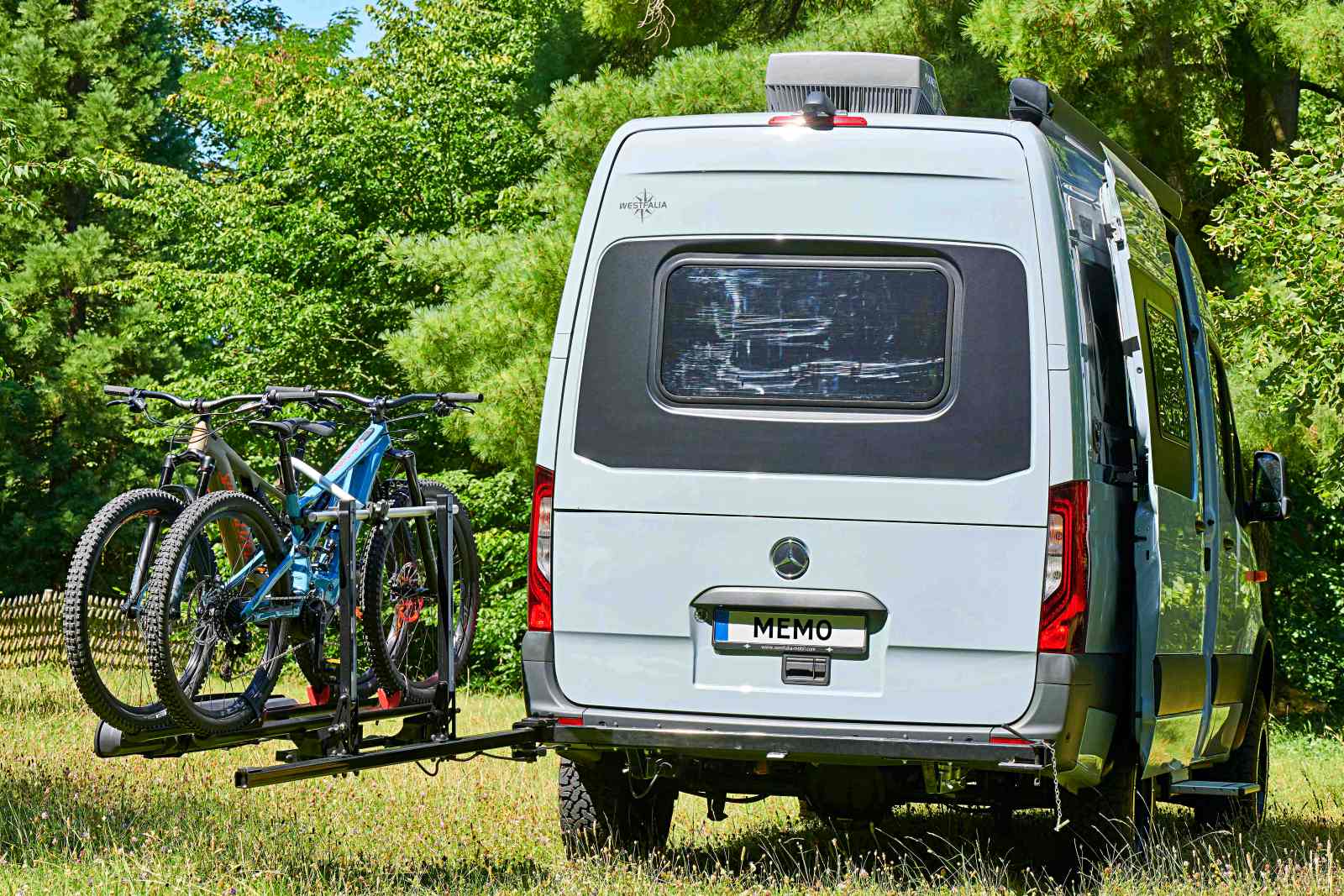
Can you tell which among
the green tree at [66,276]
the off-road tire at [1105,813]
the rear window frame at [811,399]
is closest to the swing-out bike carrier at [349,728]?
the rear window frame at [811,399]

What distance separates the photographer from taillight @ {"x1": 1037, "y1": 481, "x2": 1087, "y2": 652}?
5629 mm

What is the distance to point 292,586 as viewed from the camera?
245 inches

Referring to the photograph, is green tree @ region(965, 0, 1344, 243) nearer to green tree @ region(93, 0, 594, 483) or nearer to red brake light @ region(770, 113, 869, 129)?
red brake light @ region(770, 113, 869, 129)

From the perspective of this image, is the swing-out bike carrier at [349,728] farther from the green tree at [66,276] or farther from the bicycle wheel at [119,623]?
the green tree at [66,276]

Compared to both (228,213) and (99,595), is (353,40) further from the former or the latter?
(99,595)

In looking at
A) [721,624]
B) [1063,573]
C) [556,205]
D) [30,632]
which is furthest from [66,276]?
[1063,573]

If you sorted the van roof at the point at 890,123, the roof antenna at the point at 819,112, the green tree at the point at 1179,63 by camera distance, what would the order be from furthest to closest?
the green tree at the point at 1179,63 < the roof antenna at the point at 819,112 < the van roof at the point at 890,123

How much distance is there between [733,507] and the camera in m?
5.87

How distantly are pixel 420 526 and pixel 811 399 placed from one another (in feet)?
6.55

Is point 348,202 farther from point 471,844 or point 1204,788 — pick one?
point 1204,788

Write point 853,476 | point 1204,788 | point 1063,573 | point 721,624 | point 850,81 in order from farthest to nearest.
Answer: point 1204,788 < point 850,81 < point 721,624 < point 853,476 < point 1063,573

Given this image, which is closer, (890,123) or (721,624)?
(721,624)

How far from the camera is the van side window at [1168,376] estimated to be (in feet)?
22.2

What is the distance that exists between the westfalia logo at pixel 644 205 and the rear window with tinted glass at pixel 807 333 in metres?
0.25
